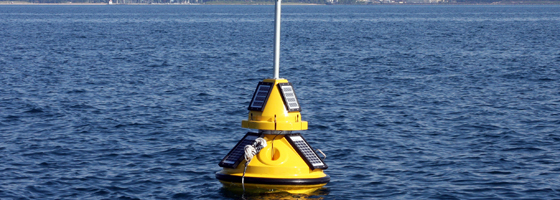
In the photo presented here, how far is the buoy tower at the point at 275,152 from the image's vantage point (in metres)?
12.8

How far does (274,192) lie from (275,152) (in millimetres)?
704

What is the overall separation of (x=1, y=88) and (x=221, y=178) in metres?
21.4

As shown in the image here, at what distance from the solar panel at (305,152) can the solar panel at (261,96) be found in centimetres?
74

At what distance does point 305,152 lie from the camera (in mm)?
13164

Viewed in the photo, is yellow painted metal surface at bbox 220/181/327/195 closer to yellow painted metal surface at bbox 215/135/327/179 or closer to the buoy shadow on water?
the buoy shadow on water

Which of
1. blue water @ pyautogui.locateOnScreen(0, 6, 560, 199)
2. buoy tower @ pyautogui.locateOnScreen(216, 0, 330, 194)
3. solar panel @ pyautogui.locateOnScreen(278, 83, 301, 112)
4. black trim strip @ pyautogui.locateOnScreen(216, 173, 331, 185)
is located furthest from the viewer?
blue water @ pyautogui.locateOnScreen(0, 6, 560, 199)

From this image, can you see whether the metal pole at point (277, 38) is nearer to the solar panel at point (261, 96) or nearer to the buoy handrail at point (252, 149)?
the solar panel at point (261, 96)

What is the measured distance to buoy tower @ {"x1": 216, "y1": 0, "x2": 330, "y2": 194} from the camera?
505 inches

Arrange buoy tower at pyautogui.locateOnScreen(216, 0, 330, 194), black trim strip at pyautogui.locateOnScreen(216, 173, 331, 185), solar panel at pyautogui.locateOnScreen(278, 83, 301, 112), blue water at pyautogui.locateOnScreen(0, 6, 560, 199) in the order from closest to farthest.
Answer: black trim strip at pyautogui.locateOnScreen(216, 173, 331, 185), buoy tower at pyautogui.locateOnScreen(216, 0, 330, 194), solar panel at pyautogui.locateOnScreen(278, 83, 301, 112), blue water at pyautogui.locateOnScreen(0, 6, 560, 199)

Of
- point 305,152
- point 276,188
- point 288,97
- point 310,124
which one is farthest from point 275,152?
point 310,124

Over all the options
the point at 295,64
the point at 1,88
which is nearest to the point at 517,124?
the point at 1,88

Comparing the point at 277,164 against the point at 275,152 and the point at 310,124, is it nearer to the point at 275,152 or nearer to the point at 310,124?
the point at 275,152

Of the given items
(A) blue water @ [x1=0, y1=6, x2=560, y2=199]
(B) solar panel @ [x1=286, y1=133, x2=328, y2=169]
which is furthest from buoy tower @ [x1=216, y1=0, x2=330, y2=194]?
(A) blue water @ [x1=0, y1=6, x2=560, y2=199]

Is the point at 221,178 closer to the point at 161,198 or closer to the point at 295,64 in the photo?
the point at 161,198
